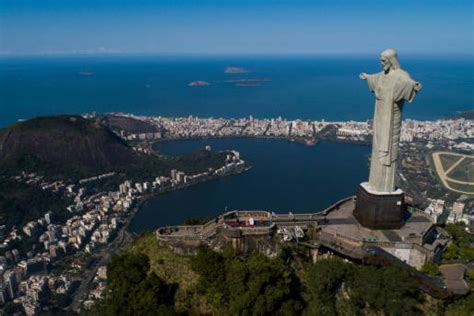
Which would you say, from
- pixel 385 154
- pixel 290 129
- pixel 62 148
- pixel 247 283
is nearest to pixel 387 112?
pixel 385 154

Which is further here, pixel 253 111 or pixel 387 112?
pixel 253 111

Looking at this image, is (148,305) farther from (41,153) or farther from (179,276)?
(41,153)

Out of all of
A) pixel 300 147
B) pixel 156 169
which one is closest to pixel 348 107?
pixel 300 147

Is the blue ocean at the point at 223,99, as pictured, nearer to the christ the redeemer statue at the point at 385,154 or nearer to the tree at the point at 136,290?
the christ the redeemer statue at the point at 385,154

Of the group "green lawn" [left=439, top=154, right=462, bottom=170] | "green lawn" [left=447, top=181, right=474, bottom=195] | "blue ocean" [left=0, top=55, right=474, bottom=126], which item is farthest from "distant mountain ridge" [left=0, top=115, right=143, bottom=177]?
"blue ocean" [left=0, top=55, right=474, bottom=126]

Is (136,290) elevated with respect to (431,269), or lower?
lower

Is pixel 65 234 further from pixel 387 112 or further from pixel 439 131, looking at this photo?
pixel 439 131

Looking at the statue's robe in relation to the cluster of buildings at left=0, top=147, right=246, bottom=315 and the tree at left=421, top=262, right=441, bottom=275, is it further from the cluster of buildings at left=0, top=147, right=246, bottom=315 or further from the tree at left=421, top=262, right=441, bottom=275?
the cluster of buildings at left=0, top=147, right=246, bottom=315
